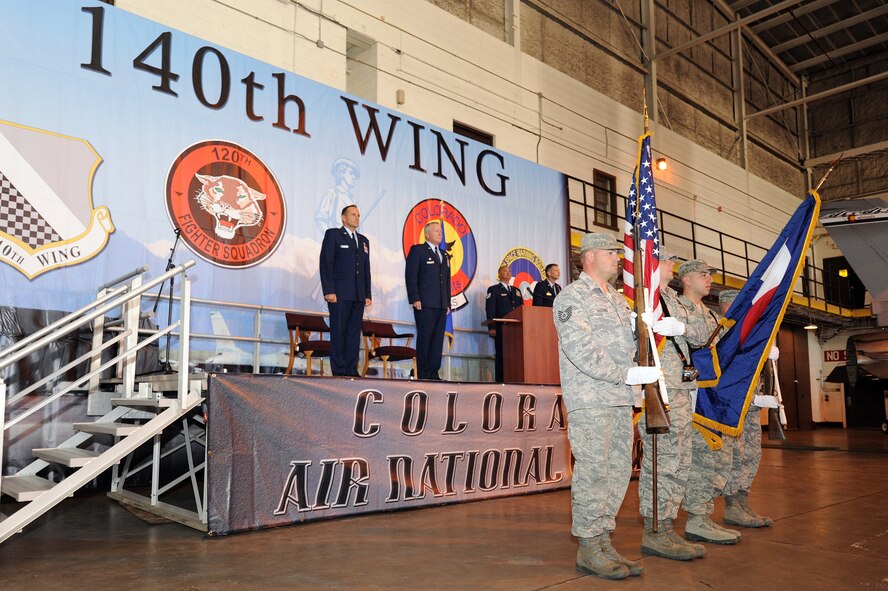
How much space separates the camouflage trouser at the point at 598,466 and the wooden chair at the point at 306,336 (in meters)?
3.75

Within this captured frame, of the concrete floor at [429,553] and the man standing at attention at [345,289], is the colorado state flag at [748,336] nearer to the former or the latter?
Answer: the concrete floor at [429,553]

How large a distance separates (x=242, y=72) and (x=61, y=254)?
261 cm

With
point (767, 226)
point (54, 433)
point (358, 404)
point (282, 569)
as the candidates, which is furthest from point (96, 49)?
point (767, 226)

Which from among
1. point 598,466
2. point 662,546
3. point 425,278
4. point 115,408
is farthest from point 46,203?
point 662,546

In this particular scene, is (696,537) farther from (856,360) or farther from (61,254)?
(856,360)

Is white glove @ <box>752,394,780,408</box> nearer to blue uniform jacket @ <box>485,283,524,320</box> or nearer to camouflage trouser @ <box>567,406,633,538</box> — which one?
camouflage trouser @ <box>567,406,633,538</box>

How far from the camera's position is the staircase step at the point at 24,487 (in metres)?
3.33

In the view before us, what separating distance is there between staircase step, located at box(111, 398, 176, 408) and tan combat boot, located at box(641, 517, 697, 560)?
9.18 ft

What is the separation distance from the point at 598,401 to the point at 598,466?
0.30 metres

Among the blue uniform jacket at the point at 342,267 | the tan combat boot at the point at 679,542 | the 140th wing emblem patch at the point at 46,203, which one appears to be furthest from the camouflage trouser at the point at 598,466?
the 140th wing emblem patch at the point at 46,203

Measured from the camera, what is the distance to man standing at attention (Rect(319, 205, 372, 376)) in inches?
247

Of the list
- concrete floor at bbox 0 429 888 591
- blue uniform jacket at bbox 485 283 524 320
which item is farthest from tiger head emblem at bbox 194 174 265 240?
blue uniform jacket at bbox 485 283 524 320

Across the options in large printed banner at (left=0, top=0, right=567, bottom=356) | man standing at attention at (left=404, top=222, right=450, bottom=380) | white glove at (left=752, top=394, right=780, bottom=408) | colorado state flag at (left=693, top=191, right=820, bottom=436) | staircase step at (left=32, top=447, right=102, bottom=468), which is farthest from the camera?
man standing at attention at (left=404, top=222, right=450, bottom=380)

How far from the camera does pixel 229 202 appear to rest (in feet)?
21.9
